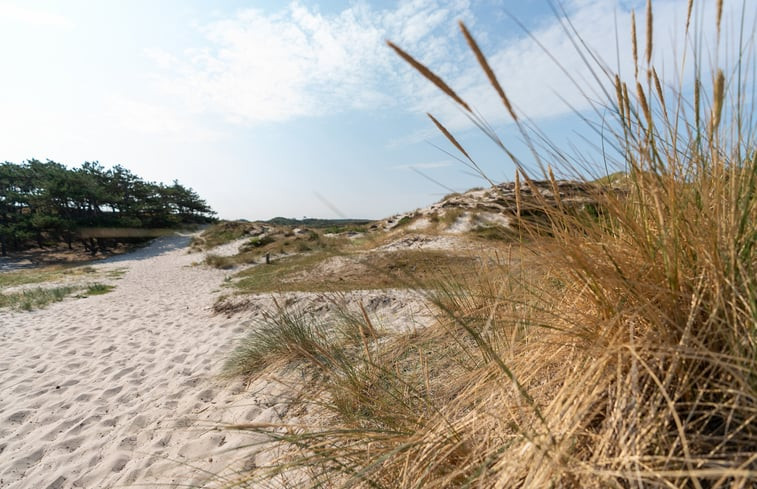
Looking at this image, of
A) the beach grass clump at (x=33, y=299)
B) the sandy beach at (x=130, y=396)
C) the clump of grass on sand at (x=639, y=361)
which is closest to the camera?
the clump of grass on sand at (x=639, y=361)

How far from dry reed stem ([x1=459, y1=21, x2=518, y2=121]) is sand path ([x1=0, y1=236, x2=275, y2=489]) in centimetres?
141

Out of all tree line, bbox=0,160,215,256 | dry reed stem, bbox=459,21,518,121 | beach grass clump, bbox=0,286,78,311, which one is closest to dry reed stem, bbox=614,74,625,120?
dry reed stem, bbox=459,21,518,121

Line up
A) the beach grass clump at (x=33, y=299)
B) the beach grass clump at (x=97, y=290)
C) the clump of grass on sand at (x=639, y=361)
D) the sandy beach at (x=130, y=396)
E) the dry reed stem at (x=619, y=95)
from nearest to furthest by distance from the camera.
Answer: the clump of grass on sand at (x=639, y=361) → the dry reed stem at (x=619, y=95) → the sandy beach at (x=130, y=396) → the beach grass clump at (x=33, y=299) → the beach grass clump at (x=97, y=290)

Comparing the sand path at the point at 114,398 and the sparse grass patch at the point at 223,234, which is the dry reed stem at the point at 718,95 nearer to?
the sand path at the point at 114,398

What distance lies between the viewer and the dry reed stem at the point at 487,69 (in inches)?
33.4

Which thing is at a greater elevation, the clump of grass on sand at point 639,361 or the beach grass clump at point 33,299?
the clump of grass on sand at point 639,361

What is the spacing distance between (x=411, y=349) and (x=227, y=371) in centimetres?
187

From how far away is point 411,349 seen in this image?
2783 mm

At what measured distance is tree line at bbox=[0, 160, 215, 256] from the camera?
21.6 metres

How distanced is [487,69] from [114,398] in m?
4.06

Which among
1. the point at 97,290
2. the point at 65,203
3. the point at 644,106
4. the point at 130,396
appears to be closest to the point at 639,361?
the point at 644,106

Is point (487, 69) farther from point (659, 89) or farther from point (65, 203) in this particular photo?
point (65, 203)

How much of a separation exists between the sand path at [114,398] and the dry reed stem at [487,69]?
4.63ft

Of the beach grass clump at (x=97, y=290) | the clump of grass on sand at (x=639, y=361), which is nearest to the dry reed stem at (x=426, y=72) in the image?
the clump of grass on sand at (x=639, y=361)
